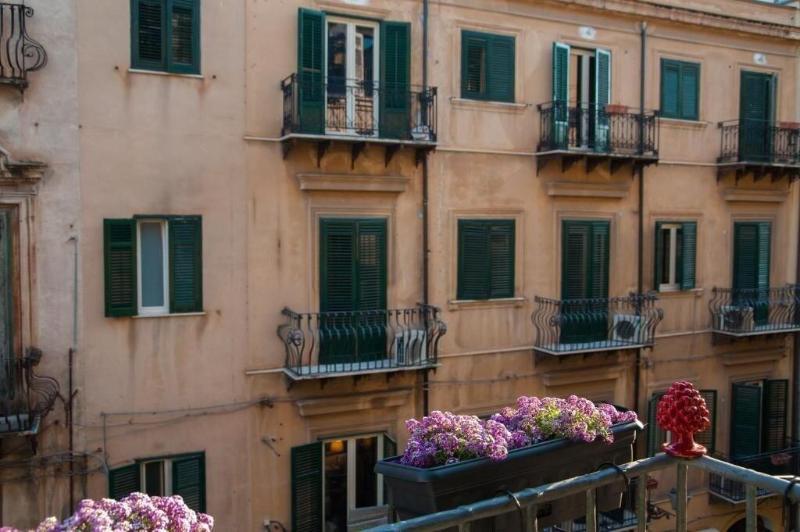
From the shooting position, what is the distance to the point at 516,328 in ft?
49.9

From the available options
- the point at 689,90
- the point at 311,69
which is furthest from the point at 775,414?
the point at 311,69

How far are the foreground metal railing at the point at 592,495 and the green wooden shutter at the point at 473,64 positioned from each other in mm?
11228

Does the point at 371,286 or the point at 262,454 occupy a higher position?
the point at 371,286

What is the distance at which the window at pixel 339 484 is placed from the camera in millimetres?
13148

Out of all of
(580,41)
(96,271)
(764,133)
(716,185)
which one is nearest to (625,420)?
(96,271)

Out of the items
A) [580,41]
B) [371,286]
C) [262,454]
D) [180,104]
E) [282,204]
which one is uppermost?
[580,41]

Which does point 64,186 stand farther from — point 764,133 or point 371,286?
point 764,133

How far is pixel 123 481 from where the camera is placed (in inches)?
464

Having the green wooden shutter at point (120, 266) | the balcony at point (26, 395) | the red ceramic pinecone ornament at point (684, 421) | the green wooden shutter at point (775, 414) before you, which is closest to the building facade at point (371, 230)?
the green wooden shutter at point (120, 266)

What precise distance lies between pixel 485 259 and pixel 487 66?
3830mm

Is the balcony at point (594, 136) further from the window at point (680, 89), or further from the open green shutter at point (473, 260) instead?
the open green shutter at point (473, 260)

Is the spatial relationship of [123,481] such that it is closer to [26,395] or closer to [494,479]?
[26,395]

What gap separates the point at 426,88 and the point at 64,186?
6525 mm

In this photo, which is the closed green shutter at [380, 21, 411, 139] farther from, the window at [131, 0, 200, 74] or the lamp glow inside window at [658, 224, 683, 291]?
the lamp glow inside window at [658, 224, 683, 291]
